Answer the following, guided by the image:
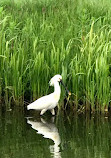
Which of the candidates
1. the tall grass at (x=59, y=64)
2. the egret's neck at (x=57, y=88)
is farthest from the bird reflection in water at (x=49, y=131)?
the tall grass at (x=59, y=64)

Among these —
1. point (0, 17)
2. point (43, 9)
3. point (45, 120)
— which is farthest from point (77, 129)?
point (43, 9)

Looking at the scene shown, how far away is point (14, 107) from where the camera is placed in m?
7.95

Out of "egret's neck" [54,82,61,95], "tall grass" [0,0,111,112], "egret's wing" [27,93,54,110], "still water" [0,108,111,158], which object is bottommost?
"still water" [0,108,111,158]

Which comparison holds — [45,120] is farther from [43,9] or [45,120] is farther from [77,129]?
[43,9]

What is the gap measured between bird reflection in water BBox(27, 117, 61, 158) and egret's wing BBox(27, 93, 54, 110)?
20 cm

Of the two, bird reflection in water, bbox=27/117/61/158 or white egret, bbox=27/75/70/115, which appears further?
white egret, bbox=27/75/70/115

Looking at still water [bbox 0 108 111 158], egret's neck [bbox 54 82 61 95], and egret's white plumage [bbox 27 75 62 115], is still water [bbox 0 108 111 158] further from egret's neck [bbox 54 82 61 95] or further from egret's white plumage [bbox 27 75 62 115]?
egret's neck [bbox 54 82 61 95]

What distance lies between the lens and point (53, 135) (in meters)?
6.47

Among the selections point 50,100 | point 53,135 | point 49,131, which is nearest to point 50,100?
point 50,100

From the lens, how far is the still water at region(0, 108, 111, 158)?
5.65 m

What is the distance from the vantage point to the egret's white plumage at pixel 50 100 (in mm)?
7340

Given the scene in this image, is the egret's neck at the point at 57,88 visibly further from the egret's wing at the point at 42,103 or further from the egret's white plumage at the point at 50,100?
the egret's wing at the point at 42,103

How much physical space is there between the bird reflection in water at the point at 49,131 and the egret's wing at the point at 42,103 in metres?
0.20

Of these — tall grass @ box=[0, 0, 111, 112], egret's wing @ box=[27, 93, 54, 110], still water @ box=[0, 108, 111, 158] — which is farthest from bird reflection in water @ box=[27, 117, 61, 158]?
tall grass @ box=[0, 0, 111, 112]
